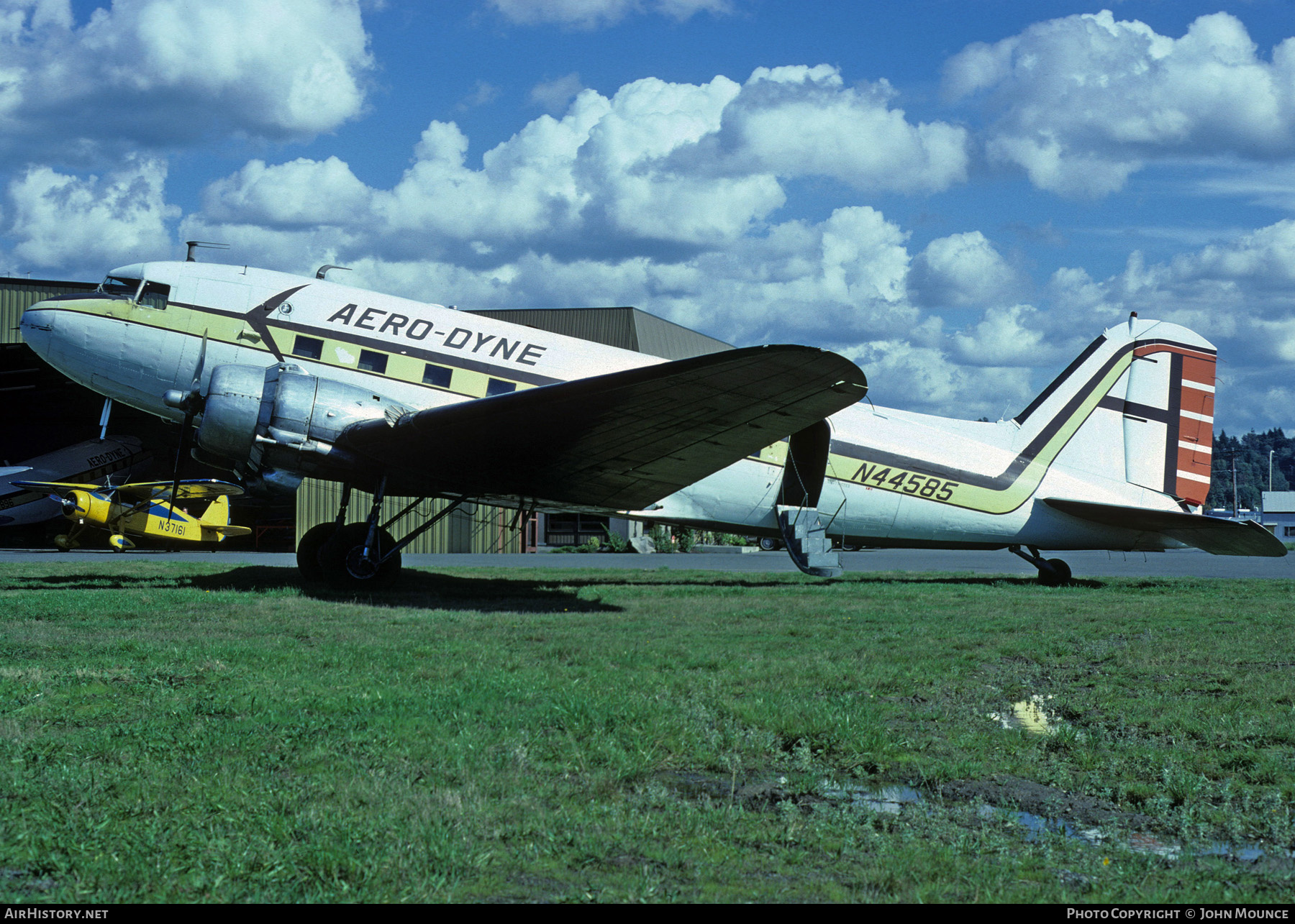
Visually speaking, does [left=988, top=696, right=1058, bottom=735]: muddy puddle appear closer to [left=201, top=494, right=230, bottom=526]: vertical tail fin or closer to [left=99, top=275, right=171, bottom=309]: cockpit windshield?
[left=99, top=275, right=171, bottom=309]: cockpit windshield

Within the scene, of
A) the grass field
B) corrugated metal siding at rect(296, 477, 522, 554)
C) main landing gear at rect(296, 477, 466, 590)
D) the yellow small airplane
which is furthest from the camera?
corrugated metal siding at rect(296, 477, 522, 554)

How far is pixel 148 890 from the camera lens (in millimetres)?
3172

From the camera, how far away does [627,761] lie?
15.9ft

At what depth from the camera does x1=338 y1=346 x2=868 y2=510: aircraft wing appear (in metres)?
10.4

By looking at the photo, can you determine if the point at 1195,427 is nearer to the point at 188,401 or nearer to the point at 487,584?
the point at 487,584

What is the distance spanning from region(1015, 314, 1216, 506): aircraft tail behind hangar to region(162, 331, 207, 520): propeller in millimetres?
13125

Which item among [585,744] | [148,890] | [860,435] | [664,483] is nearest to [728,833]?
[585,744]

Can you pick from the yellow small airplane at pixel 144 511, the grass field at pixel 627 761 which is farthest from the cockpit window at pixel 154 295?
the yellow small airplane at pixel 144 511

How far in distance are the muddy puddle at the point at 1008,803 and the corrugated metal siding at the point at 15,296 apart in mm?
33464

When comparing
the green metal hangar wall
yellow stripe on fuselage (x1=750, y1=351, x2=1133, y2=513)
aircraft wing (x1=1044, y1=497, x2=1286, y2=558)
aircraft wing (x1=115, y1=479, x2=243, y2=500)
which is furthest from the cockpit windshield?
the green metal hangar wall

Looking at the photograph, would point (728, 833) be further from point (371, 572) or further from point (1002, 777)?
point (371, 572)

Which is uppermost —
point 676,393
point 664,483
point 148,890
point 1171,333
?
point 1171,333

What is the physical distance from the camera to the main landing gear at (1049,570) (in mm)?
16859

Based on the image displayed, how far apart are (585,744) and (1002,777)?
2.10 meters
